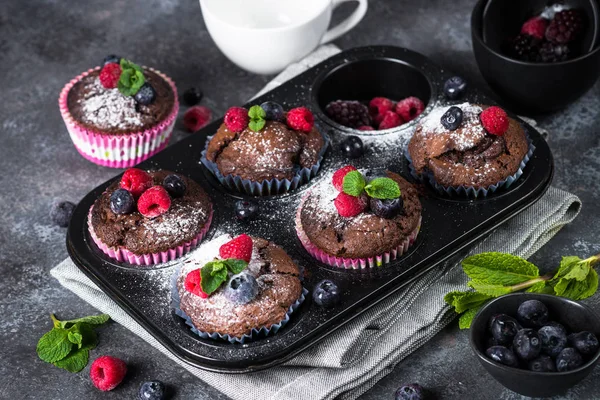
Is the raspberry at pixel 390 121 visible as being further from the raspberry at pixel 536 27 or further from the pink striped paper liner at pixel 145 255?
the pink striped paper liner at pixel 145 255

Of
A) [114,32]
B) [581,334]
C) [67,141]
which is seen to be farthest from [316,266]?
[114,32]

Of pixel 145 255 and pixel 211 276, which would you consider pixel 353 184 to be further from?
pixel 145 255

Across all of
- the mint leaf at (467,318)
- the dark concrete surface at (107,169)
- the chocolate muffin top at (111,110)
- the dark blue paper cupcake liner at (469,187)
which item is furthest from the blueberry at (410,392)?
the chocolate muffin top at (111,110)

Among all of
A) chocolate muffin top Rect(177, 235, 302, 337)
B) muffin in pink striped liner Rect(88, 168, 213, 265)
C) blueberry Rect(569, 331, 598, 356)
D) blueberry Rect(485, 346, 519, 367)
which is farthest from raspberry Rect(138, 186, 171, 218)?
blueberry Rect(569, 331, 598, 356)

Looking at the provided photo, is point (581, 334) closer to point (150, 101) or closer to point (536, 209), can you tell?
point (536, 209)

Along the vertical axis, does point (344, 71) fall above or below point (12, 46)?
above

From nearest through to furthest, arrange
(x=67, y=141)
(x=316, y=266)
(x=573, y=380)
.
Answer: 1. (x=573, y=380)
2. (x=316, y=266)
3. (x=67, y=141)
